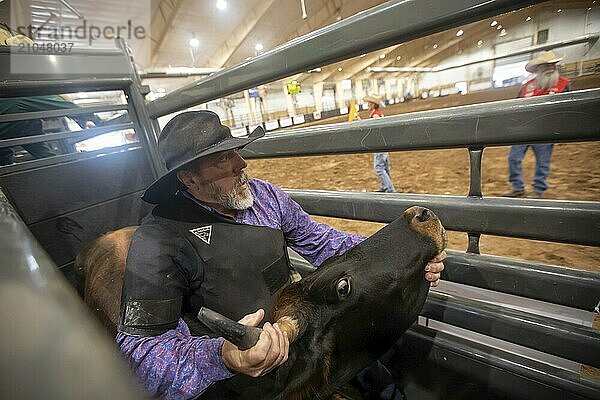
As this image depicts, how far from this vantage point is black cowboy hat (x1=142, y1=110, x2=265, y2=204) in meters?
1.51

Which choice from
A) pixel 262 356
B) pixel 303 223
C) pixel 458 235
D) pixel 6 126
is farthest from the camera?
pixel 458 235

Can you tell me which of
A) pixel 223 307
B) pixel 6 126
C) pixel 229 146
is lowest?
pixel 223 307

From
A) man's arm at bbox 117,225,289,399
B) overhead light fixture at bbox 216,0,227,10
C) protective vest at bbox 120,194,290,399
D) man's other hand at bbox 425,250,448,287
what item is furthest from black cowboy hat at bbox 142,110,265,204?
overhead light fixture at bbox 216,0,227,10

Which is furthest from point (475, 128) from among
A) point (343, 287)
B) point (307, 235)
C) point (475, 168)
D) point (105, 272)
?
point (105, 272)

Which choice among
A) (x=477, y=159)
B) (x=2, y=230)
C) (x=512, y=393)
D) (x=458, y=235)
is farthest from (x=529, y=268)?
(x=458, y=235)

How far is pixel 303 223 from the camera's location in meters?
1.85

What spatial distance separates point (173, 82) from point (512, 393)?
990 inches

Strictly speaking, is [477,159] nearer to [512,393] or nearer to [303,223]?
[303,223]

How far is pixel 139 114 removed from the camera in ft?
8.40

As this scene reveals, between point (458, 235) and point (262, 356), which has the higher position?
point (262, 356)

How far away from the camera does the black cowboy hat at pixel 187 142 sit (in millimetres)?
1509

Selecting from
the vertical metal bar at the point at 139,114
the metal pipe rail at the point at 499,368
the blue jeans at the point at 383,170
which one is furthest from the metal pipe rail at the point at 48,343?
the blue jeans at the point at 383,170

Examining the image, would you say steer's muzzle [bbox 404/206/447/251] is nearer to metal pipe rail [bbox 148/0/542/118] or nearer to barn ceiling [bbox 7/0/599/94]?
metal pipe rail [bbox 148/0/542/118]

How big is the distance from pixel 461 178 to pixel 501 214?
493 centimetres
